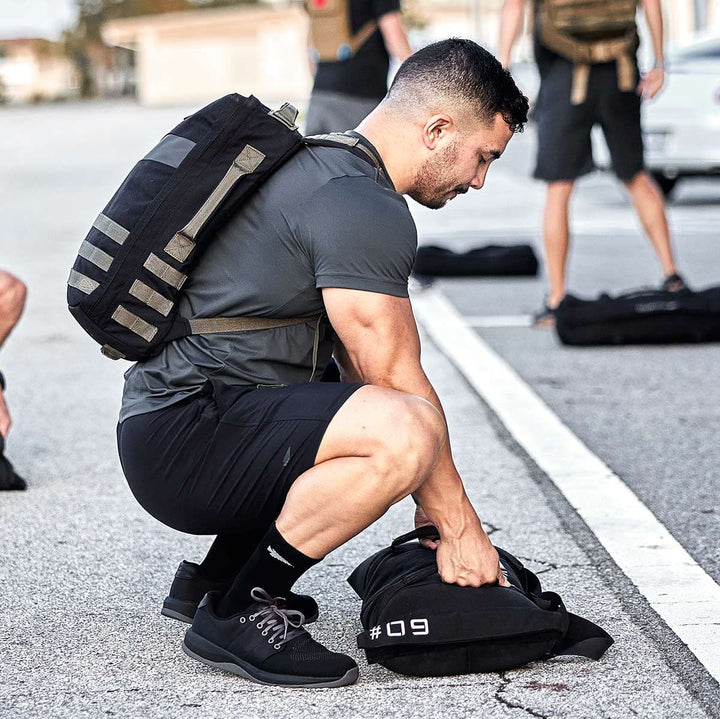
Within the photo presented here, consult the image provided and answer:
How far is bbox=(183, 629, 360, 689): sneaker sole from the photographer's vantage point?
108 inches

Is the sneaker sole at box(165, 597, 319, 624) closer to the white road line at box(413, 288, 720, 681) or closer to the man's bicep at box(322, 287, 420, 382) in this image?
the man's bicep at box(322, 287, 420, 382)

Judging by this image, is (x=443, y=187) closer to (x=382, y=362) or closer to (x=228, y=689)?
(x=382, y=362)

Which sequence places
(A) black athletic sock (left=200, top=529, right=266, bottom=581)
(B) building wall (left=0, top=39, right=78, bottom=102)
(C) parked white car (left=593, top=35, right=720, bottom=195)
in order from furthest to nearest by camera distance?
1. (B) building wall (left=0, top=39, right=78, bottom=102)
2. (C) parked white car (left=593, top=35, right=720, bottom=195)
3. (A) black athletic sock (left=200, top=529, right=266, bottom=581)

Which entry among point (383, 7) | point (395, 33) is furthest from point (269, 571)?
point (383, 7)

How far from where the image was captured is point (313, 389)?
2.86 meters

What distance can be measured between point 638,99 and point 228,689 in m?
5.00

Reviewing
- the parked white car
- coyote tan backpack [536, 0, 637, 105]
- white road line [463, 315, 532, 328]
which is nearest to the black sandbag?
white road line [463, 315, 532, 328]

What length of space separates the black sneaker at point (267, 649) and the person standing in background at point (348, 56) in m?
4.85

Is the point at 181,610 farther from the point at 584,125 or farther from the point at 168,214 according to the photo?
the point at 584,125

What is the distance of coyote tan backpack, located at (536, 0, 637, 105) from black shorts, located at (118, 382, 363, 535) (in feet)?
14.5

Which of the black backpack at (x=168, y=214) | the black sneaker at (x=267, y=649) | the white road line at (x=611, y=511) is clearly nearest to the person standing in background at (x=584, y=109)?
the white road line at (x=611, y=511)

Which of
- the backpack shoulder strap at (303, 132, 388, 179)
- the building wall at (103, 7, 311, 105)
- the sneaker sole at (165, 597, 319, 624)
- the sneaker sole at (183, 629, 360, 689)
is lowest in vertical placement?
the building wall at (103, 7, 311, 105)

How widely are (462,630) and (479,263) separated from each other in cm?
610

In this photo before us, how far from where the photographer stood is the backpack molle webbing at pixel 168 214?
277 centimetres
